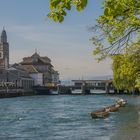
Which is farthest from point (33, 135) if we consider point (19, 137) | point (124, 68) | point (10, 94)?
point (10, 94)

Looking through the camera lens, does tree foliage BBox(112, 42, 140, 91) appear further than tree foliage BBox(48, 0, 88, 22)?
Yes

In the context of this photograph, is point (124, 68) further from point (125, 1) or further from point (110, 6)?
point (110, 6)

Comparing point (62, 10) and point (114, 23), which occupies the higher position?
point (114, 23)

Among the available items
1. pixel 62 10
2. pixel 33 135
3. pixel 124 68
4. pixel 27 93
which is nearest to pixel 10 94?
pixel 27 93

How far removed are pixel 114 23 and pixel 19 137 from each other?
18872 millimetres

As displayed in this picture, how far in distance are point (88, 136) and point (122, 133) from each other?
2.79m

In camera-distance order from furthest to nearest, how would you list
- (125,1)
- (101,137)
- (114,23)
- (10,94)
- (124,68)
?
(10,94) < (101,137) < (124,68) < (114,23) < (125,1)

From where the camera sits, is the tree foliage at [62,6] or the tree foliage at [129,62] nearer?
→ the tree foliage at [62,6]

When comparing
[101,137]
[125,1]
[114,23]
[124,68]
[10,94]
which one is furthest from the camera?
[10,94]

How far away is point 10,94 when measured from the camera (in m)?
168

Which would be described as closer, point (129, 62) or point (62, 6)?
point (62, 6)

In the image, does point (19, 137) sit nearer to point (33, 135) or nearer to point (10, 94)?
point (33, 135)

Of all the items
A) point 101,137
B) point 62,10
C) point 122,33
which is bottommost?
point 101,137

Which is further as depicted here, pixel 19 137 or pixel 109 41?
pixel 19 137
